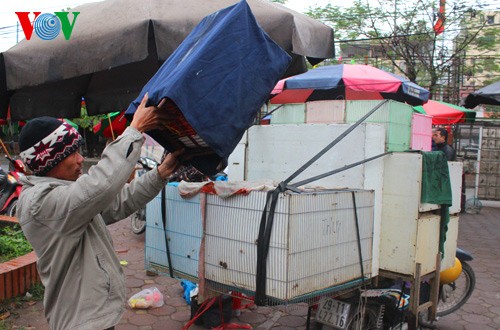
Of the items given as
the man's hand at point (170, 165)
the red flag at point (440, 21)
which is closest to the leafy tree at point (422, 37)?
the red flag at point (440, 21)

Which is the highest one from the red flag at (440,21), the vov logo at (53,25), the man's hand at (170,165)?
the red flag at (440,21)

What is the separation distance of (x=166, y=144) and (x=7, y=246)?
3.88 meters

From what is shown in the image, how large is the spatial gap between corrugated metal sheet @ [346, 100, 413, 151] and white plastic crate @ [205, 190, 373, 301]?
614 mm

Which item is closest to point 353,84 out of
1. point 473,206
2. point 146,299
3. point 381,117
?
point 381,117

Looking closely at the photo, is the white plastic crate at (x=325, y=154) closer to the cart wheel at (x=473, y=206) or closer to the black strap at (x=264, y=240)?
the black strap at (x=264, y=240)

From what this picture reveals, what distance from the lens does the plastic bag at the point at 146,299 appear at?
4387 millimetres

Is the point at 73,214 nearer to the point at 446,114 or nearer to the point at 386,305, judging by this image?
the point at 386,305

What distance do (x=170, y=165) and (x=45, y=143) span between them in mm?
569

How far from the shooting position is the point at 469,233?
8461 millimetres

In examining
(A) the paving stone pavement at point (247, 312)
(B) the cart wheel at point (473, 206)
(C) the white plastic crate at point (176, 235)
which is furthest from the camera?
(B) the cart wheel at point (473, 206)

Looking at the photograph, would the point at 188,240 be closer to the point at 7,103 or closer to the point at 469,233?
the point at 7,103

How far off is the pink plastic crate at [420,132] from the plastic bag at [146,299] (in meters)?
2.83

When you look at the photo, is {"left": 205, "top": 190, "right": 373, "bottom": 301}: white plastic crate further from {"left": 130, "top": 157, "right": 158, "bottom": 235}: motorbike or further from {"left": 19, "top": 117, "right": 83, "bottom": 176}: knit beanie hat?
{"left": 130, "top": 157, "right": 158, "bottom": 235}: motorbike

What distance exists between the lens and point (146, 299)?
4430mm
